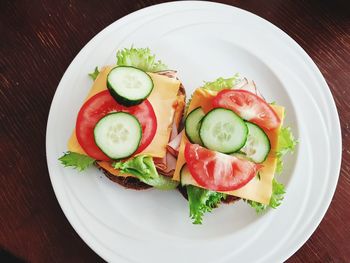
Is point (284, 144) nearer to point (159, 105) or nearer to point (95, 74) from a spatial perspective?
point (159, 105)

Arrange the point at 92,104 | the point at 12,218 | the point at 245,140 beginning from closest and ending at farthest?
the point at 245,140 → the point at 92,104 → the point at 12,218

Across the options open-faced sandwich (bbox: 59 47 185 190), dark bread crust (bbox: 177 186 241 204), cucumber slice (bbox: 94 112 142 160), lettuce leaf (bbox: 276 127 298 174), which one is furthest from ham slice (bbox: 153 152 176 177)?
lettuce leaf (bbox: 276 127 298 174)

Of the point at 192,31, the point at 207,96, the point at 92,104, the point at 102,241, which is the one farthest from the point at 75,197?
the point at 192,31

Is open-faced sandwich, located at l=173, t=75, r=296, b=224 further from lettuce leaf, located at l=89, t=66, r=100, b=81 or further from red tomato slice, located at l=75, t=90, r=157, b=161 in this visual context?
lettuce leaf, located at l=89, t=66, r=100, b=81

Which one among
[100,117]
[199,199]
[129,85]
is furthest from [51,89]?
[199,199]

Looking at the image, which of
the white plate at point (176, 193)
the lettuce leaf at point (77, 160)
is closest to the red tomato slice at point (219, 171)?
the white plate at point (176, 193)

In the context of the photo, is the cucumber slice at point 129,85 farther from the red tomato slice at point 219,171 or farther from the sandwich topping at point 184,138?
the red tomato slice at point 219,171

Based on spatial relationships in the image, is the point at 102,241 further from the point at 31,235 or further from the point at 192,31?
the point at 192,31

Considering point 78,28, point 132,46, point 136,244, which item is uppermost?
point 78,28
